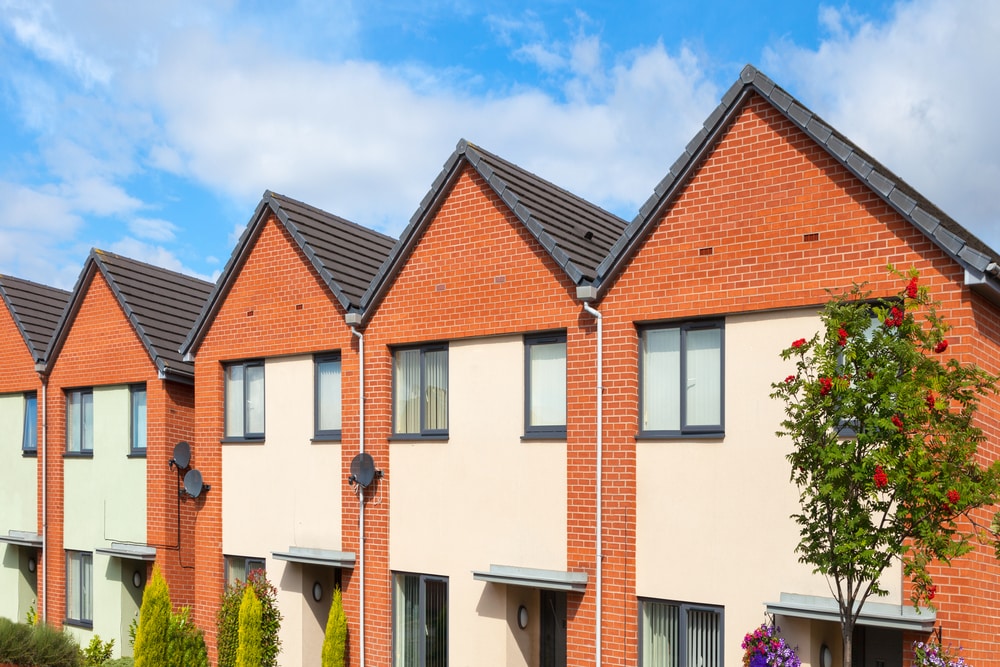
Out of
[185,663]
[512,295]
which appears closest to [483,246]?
[512,295]

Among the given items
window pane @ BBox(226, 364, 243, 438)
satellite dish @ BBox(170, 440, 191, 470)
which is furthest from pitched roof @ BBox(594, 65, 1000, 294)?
satellite dish @ BBox(170, 440, 191, 470)

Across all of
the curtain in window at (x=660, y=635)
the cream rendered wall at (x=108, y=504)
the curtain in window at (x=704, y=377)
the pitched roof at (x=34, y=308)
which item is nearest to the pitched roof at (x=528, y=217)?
the curtain in window at (x=704, y=377)

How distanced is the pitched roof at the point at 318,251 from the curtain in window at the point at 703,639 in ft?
24.8

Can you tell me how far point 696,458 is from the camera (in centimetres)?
1321

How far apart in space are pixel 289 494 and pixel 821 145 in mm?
10758

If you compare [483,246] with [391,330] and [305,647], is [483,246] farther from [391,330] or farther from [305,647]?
[305,647]

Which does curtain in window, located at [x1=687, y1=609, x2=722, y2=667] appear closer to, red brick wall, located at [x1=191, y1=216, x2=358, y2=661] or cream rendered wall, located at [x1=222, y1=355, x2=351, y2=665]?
red brick wall, located at [x1=191, y1=216, x2=358, y2=661]

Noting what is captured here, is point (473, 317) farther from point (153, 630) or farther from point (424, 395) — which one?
point (153, 630)

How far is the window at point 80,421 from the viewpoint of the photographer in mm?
22780

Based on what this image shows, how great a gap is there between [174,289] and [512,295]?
1150cm

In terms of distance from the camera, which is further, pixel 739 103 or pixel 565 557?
pixel 565 557

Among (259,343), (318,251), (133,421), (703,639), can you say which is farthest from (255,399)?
(703,639)

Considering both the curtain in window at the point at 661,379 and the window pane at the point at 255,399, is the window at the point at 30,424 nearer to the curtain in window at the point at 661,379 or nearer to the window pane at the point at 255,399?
the window pane at the point at 255,399

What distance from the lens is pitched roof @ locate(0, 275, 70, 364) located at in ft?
79.6
